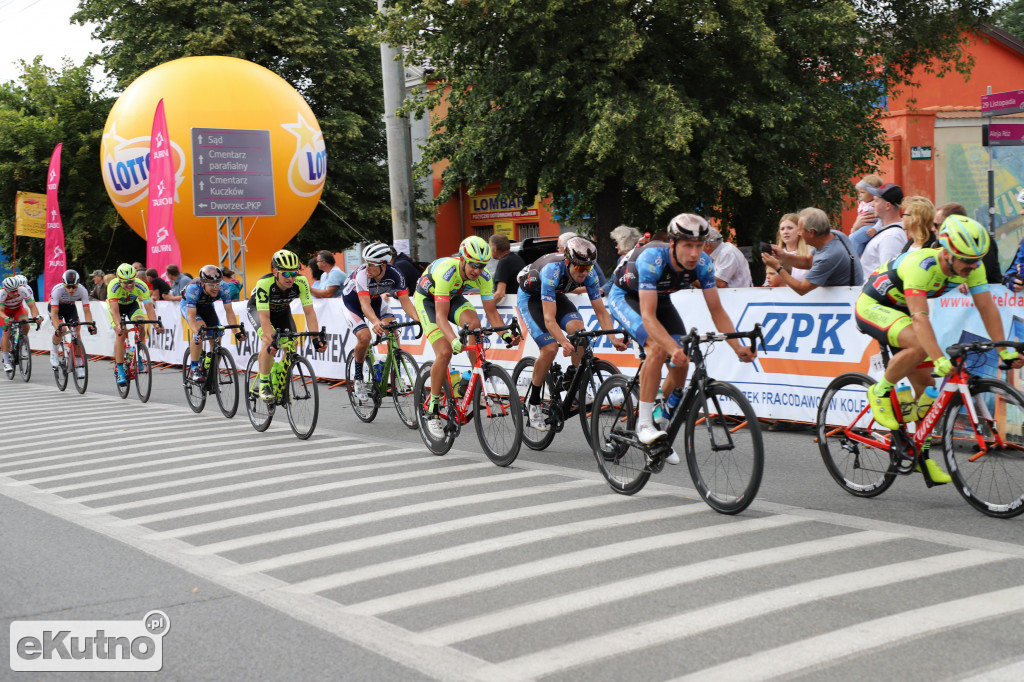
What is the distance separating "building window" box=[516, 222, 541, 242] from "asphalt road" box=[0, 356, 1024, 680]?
29194mm

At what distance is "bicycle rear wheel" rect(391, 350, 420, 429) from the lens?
1177 centimetres

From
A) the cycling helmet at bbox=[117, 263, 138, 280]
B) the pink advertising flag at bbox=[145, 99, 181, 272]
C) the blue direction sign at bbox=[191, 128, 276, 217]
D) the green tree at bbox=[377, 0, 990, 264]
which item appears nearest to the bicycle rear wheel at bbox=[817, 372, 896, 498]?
the green tree at bbox=[377, 0, 990, 264]

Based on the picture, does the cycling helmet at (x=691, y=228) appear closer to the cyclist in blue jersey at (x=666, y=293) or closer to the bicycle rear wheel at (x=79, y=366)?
the cyclist in blue jersey at (x=666, y=293)

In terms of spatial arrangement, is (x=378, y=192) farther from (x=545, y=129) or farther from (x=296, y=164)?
(x=545, y=129)

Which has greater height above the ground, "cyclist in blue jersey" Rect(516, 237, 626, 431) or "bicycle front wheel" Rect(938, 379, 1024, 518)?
"cyclist in blue jersey" Rect(516, 237, 626, 431)

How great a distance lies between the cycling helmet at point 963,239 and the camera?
6.29 m

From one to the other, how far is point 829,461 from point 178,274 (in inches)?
684

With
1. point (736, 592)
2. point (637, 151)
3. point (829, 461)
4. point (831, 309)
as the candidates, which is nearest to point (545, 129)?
point (637, 151)

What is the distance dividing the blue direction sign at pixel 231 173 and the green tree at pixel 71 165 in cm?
1517

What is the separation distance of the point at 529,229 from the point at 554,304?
30.1 m

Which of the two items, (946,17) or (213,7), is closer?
(946,17)

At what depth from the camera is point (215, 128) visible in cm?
2427

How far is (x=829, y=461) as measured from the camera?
7.55m

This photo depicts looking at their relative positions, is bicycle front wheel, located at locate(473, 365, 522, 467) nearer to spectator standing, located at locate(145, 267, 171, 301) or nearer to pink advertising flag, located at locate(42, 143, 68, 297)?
spectator standing, located at locate(145, 267, 171, 301)
